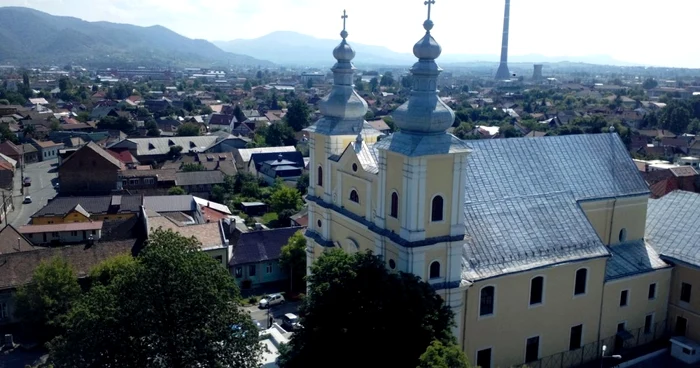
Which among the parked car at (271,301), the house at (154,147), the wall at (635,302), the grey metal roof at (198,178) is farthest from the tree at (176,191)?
the wall at (635,302)

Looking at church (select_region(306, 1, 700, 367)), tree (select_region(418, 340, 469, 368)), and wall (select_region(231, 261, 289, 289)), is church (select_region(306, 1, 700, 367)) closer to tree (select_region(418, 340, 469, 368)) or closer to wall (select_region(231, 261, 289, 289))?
tree (select_region(418, 340, 469, 368))

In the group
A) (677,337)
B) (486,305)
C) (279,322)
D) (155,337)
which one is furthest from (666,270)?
(155,337)

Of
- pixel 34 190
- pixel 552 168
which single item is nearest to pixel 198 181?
pixel 34 190

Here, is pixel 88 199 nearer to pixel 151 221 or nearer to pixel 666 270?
pixel 151 221

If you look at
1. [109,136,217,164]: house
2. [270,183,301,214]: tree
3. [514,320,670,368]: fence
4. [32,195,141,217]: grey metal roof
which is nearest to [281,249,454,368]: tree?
[514,320,670,368]: fence

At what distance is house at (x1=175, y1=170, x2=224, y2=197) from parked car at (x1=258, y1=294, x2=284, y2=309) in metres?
24.6

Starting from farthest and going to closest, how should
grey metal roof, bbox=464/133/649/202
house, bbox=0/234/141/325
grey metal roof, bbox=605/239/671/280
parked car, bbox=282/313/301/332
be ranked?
parked car, bbox=282/313/301/332 < house, bbox=0/234/141/325 < grey metal roof, bbox=605/239/671/280 < grey metal roof, bbox=464/133/649/202

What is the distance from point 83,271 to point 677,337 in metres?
28.1

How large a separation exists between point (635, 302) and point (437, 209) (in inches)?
452

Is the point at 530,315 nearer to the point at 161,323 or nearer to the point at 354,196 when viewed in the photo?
the point at 354,196

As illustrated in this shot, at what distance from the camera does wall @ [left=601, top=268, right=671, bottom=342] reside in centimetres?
2556

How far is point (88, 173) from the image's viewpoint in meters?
56.8

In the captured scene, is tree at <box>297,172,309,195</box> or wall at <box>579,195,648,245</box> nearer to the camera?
wall at <box>579,195,648,245</box>

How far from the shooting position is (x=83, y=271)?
104 feet
